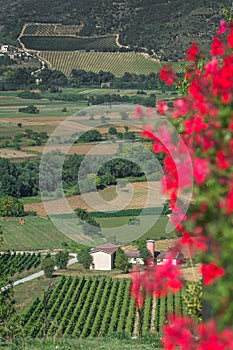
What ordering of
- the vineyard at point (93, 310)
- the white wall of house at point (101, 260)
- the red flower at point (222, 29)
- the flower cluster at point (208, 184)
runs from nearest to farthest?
the flower cluster at point (208, 184) < the red flower at point (222, 29) < the vineyard at point (93, 310) < the white wall of house at point (101, 260)

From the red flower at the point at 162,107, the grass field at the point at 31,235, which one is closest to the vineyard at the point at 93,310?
the grass field at the point at 31,235

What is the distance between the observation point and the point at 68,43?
103m

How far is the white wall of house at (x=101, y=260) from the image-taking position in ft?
111

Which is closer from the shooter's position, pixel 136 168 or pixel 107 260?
pixel 107 260

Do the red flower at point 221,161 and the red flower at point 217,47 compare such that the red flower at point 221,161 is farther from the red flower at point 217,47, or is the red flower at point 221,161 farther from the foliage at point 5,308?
the foliage at point 5,308

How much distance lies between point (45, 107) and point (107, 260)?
41536mm

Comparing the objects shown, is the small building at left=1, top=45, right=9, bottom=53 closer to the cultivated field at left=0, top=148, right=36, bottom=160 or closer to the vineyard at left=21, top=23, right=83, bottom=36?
the vineyard at left=21, top=23, right=83, bottom=36

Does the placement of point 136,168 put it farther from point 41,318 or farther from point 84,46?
point 84,46

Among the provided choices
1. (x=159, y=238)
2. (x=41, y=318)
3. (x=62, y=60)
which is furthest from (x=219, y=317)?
(x=62, y=60)

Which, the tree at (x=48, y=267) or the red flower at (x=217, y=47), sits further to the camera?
the tree at (x=48, y=267)

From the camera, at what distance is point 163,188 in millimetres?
3457

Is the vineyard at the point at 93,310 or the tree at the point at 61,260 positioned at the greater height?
the vineyard at the point at 93,310

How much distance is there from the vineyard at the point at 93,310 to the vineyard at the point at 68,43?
233 feet

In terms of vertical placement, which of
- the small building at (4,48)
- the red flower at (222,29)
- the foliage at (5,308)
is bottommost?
the small building at (4,48)
